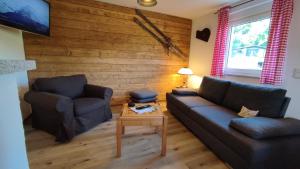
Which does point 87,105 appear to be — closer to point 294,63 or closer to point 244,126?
point 244,126

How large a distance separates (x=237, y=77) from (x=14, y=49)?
3.67 meters

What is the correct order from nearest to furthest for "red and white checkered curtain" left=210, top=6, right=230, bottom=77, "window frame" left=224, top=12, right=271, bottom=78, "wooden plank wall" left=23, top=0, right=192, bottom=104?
"window frame" left=224, top=12, right=271, bottom=78
"wooden plank wall" left=23, top=0, right=192, bottom=104
"red and white checkered curtain" left=210, top=6, right=230, bottom=77

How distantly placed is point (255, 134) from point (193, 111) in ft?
3.08

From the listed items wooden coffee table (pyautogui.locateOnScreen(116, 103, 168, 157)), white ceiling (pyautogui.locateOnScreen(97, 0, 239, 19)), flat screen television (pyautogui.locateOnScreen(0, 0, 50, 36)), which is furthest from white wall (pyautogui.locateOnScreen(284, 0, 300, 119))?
flat screen television (pyautogui.locateOnScreen(0, 0, 50, 36))

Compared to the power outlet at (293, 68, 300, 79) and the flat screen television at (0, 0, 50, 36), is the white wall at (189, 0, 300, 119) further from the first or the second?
the flat screen television at (0, 0, 50, 36)

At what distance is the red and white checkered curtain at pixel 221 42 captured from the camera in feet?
10.1

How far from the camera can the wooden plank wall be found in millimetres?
2906

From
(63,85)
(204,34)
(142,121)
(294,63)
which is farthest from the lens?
(204,34)

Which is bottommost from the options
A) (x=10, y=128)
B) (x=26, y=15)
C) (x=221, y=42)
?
(x=10, y=128)

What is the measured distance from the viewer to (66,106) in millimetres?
2027

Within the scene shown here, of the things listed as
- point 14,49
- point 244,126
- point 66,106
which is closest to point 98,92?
point 66,106

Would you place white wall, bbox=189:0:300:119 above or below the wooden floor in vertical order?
above

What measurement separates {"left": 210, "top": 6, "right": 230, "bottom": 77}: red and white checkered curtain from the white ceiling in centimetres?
20

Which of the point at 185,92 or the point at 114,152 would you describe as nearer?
the point at 114,152
